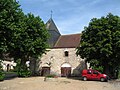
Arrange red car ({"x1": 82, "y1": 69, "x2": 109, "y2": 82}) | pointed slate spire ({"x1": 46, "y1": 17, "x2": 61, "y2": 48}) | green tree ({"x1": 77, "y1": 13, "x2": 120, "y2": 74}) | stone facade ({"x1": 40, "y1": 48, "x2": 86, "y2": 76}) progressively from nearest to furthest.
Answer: red car ({"x1": 82, "y1": 69, "x2": 109, "y2": 82})
green tree ({"x1": 77, "y1": 13, "x2": 120, "y2": 74})
stone facade ({"x1": 40, "y1": 48, "x2": 86, "y2": 76})
pointed slate spire ({"x1": 46, "y1": 17, "x2": 61, "y2": 48})

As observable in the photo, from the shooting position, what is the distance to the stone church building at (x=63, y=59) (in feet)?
140

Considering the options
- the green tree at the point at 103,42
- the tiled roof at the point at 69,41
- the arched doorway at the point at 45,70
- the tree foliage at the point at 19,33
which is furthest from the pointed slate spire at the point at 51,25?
the green tree at the point at 103,42

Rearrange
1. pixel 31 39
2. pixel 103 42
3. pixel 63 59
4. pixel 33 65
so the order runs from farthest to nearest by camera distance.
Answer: pixel 33 65, pixel 63 59, pixel 31 39, pixel 103 42

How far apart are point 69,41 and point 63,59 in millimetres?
4182

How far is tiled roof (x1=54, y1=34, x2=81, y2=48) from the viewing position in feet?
146

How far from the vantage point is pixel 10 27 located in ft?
93.4

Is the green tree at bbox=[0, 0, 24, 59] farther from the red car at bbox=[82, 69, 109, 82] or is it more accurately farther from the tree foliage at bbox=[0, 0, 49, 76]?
the red car at bbox=[82, 69, 109, 82]

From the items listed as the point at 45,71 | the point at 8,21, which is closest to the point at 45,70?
the point at 45,71

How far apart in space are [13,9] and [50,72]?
18919 millimetres

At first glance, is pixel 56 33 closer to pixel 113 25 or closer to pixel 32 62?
pixel 32 62

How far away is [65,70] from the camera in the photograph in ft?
142

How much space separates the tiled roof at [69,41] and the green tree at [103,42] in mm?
9465

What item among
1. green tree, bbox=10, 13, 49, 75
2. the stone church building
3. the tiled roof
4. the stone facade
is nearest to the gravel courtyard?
green tree, bbox=10, 13, 49, 75

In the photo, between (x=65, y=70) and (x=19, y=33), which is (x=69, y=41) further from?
(x=19, y=33)
